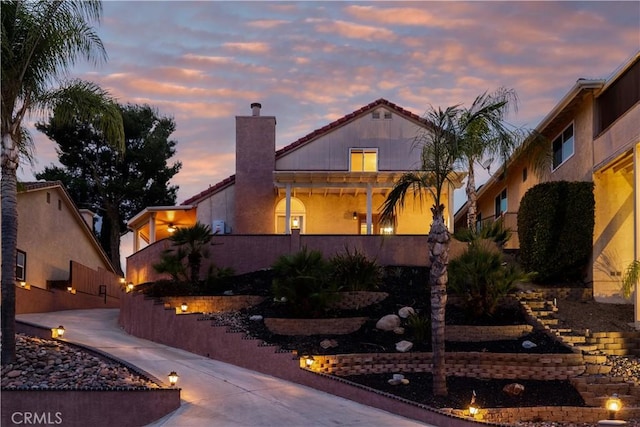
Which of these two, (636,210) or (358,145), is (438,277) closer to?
(636,210)

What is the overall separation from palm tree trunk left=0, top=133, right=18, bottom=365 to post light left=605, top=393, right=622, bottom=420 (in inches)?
427

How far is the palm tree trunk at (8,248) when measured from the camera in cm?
1495

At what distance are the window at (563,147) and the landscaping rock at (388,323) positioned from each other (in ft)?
27.2

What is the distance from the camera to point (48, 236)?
28328 mm

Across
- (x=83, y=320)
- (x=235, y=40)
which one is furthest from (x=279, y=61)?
(x=83, y=320)

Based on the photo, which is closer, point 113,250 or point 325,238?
point 325,238

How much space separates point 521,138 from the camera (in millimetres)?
23297

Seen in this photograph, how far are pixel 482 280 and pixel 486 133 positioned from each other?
11.7ft

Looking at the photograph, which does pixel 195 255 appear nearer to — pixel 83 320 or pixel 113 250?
pixel 83 320

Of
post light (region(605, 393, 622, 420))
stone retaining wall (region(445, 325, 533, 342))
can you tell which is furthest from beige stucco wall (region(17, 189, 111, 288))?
post light (region(605, 393, 622, 420))

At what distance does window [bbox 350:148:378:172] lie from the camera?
2973 centimetres

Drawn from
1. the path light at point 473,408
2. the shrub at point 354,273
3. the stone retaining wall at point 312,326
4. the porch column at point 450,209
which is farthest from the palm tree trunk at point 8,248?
the porch column at point 450,209

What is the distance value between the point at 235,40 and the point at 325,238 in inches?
288

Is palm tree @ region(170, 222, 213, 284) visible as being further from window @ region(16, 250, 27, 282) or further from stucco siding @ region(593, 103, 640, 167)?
stucco siding @ region(593, 103, 640, 167)
